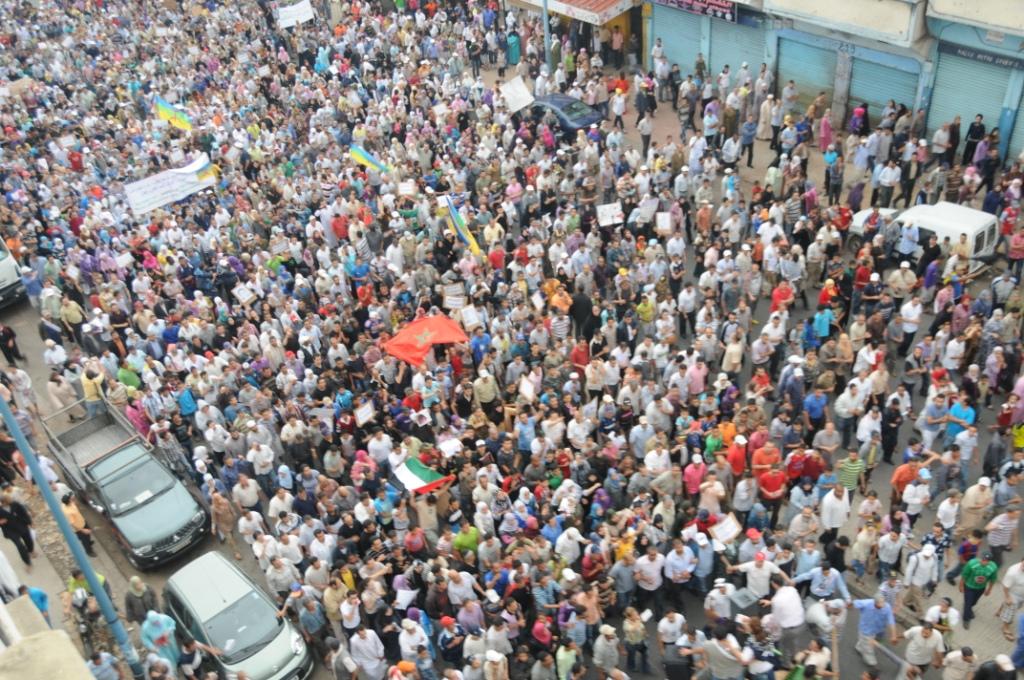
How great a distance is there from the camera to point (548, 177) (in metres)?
22.4

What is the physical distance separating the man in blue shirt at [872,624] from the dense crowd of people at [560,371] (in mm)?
50

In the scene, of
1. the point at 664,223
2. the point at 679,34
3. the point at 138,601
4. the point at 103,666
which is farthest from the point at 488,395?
the point at 679,34

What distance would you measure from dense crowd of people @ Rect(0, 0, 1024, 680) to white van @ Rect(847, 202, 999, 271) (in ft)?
1.39

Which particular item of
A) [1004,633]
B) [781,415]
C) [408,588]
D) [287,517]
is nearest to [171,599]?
[287,517]

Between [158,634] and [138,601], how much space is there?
0.89m

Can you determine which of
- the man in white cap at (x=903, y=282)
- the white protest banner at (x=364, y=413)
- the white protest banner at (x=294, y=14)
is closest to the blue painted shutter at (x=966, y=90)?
the man in white cap at (x=903, y=282)

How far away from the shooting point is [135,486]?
15.9 meters

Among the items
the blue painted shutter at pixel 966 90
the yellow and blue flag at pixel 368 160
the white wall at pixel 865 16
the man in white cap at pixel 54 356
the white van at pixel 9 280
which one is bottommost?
the white van at pixel 9 280

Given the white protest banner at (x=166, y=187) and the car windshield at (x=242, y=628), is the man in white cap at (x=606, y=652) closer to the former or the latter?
the car windshield at (x=242, y=628)

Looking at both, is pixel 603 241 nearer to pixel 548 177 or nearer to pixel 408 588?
pixel 548 177

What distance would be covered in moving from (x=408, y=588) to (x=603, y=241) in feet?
33.5

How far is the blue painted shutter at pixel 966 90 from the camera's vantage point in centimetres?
2167

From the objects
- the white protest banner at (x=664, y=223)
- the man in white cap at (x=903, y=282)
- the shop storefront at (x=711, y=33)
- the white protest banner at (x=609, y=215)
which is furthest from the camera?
the shop storefront at (x=711, y=33)

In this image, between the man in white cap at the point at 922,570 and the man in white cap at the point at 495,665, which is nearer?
the man in white cap at the point at 495,665
